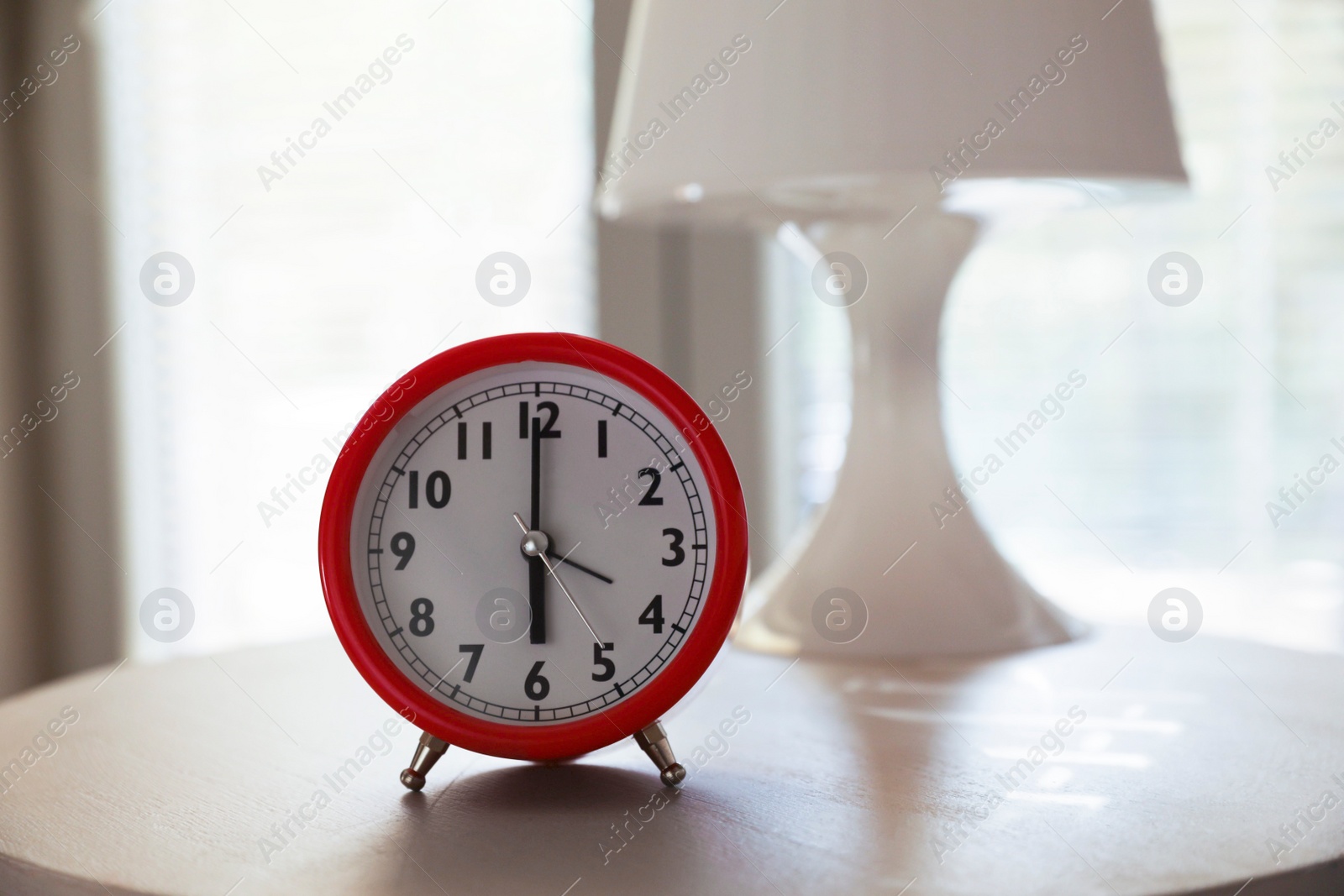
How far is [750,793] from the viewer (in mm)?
633

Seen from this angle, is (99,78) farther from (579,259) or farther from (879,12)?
(879,12)

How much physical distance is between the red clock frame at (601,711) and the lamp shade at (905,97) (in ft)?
0.92

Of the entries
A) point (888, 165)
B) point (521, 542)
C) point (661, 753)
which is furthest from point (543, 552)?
point (888, 165)

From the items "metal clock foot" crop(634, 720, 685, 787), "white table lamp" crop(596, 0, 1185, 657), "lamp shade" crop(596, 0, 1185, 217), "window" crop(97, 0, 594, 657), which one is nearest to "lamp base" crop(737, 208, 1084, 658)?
"white table lamp" crop(596, 0, 1185, 657)

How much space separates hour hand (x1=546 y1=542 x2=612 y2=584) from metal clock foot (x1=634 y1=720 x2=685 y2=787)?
0.08m

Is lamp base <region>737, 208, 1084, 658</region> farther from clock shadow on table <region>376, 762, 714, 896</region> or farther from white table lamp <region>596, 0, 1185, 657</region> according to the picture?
clock shadow on table <region>376, 762, 714, 896</region>

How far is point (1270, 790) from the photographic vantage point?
63cm

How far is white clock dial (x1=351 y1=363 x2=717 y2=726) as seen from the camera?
65 centimetres

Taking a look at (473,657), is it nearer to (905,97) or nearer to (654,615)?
(654,615)

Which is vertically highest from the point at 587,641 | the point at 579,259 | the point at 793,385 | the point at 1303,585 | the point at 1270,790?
the point at 579,259

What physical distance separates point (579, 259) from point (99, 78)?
0.96 m

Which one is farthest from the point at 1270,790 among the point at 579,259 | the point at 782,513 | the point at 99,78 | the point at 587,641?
the point at 99,78

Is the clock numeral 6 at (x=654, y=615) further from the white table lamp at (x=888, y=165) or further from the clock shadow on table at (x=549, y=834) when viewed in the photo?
the white table lamp at (x=888, y=165)

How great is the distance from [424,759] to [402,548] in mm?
114
